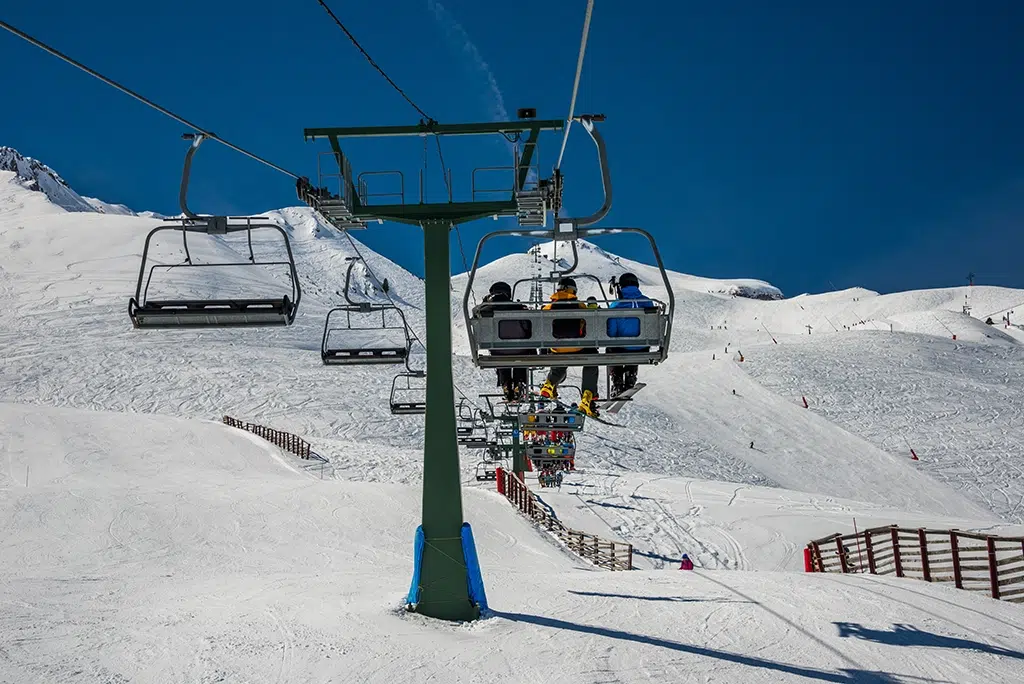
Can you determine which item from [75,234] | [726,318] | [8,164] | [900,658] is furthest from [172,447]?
[8,164]

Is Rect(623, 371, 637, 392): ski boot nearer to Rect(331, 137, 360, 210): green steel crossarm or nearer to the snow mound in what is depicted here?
Rect(331, 137, 360, 210): green steel crossarm

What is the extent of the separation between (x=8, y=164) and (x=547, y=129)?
670ft

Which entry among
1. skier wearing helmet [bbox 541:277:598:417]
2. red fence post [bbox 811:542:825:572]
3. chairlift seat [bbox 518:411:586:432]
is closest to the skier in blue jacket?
skier wearing helmet [bbox 541:277:598:417]

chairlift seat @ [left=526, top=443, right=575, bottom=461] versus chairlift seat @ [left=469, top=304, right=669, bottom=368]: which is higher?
chairlift seat @ [left=469, top=304, right=669, bottom=368]

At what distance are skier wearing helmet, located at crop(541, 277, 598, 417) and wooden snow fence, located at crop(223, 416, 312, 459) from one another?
18.5 m

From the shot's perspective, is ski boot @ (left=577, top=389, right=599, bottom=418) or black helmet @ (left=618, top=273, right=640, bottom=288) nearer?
black helmet @ (left=618, top=273, right=640, bottom=288)

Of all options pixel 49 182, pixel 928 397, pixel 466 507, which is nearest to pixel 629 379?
pixel 466 507

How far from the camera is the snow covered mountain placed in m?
7.72

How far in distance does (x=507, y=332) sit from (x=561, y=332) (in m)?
0.52

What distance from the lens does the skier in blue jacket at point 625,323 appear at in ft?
23.8

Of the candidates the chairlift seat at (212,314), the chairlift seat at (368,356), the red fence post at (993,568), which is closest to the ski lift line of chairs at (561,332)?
the chairlift seat at (212,314)

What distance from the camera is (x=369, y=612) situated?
362 inches

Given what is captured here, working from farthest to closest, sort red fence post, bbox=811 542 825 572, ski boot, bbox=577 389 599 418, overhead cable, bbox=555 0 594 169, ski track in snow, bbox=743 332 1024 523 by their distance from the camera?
ski track in snow, bbox=743 332 1024 523 → red fence post, bbox=811 542 825 572 → ski boot, bbox=577 389 599 418 → overhead cable, bbox=555 0 594 169

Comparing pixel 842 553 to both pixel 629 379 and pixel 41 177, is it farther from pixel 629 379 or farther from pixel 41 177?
pixel 41 177
